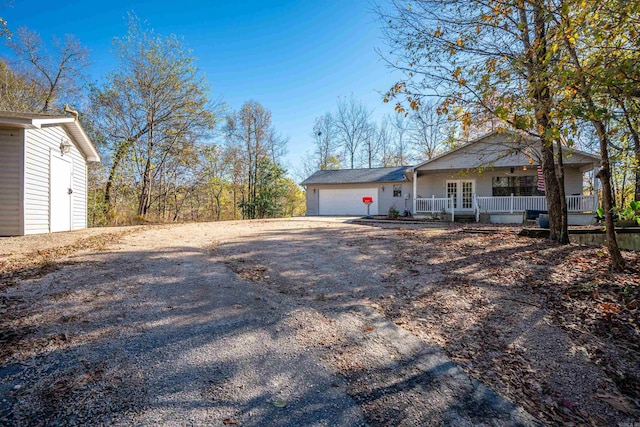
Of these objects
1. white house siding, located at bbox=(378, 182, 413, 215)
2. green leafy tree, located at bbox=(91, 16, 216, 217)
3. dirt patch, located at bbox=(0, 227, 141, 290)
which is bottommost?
dirt patch, located at bbox=(0, 227, 141, 290)

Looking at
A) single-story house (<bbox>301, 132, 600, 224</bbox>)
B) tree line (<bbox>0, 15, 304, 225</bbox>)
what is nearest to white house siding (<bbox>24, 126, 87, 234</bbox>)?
tree line (<bbox>0, 15, 304, 225</bbox>)

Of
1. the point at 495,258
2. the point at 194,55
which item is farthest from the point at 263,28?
the point at 495,258

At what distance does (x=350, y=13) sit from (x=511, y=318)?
7.42 meters

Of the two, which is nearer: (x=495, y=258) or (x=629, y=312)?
(x=629, y=312)

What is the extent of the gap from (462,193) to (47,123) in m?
16.4

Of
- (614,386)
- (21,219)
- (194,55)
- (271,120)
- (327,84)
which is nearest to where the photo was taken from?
(614,386)

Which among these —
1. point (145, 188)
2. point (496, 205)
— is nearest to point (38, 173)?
point (145, 188)

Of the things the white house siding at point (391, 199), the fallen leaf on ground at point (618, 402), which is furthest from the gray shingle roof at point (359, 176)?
the fallen leaf on ground at point (618, 402)

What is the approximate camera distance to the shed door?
26.0ft

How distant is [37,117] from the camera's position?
22.9ft

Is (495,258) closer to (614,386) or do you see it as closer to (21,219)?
(614,386)

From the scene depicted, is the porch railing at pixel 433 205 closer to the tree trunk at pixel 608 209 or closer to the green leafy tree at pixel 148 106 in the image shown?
the tree trunk at pixel 608 209

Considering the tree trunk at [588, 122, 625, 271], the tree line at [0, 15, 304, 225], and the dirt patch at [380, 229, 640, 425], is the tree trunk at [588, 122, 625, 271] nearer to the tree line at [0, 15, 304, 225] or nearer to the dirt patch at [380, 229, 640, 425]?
the dirt patch at [380, 229, 640, 425]

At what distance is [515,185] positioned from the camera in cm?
1415
